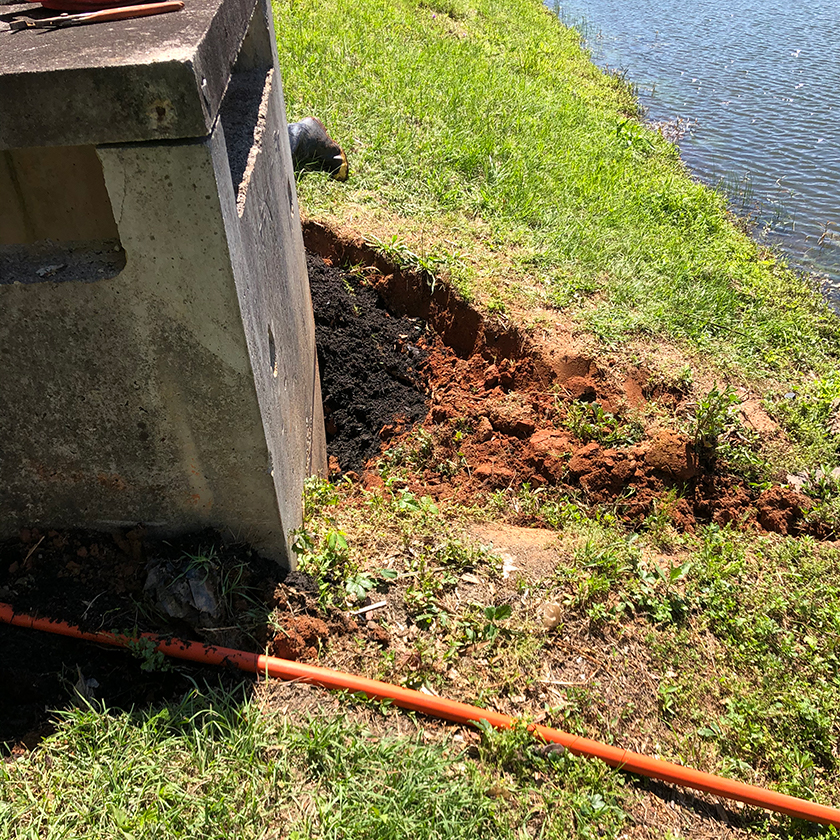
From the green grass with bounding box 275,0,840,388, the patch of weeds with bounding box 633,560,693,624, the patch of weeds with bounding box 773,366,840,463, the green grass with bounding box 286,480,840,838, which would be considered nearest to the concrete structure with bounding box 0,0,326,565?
the green grass with bounding box 286,480,840,838

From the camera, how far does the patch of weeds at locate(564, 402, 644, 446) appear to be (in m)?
3.89

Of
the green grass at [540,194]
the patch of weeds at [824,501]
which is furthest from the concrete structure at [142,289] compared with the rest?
the patch of weeds at [824,501]

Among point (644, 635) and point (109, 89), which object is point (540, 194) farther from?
point (109, 89)

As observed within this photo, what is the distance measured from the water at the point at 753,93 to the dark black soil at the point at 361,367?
4.05 meters

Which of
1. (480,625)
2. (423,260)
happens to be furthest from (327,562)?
(423,260)

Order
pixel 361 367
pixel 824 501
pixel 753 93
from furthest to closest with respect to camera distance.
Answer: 1. pixel 753 93
2. pixel 361 367
3. pixel 824 501

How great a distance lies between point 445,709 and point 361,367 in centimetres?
236

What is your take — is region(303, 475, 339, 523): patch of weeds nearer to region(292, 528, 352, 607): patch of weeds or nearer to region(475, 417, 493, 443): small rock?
region(292, 528, 352, 607): patch of weeds

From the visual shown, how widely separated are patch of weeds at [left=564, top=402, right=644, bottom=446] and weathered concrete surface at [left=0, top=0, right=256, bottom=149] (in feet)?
8.36

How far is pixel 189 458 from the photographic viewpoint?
2.59m

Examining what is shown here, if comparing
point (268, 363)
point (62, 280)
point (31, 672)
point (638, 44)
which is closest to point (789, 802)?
point (268, 363)

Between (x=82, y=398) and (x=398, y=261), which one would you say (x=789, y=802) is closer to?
(x=82, y=398)

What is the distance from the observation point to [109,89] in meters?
1.87

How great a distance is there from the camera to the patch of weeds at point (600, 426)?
12.8ft
